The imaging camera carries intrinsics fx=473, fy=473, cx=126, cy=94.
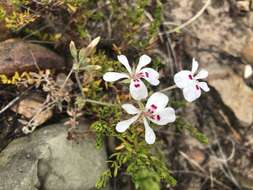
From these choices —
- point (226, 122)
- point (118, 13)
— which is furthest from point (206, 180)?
point (118, 13)

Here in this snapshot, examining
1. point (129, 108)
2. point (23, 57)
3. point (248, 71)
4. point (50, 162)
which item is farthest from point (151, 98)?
point (248, 71)

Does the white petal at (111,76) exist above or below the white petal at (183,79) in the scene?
above

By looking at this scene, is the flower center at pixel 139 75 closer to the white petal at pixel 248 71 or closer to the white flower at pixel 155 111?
the white flower at pixel 155 111

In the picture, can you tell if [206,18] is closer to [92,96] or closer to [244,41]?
[244,41]

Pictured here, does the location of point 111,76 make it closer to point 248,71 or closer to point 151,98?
point 151,98

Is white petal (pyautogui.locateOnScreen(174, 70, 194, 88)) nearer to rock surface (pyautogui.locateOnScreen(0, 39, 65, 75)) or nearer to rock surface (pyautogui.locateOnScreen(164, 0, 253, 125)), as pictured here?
rock surface (pyautogui.locateOnScreen(0, 39, 65, 75))

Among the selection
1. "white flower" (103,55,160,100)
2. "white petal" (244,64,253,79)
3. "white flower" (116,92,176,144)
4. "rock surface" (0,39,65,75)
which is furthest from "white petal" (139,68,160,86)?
"white petal" (244,64,253,79)

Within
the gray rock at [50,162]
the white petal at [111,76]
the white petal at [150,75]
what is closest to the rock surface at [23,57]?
the gray rock at [50,162]
